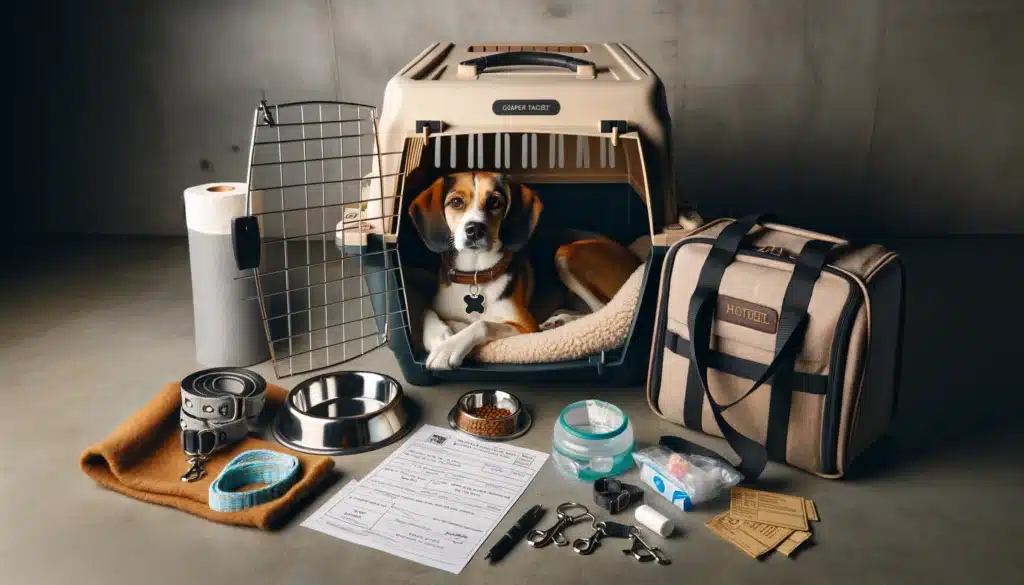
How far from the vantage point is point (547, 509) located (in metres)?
1.61

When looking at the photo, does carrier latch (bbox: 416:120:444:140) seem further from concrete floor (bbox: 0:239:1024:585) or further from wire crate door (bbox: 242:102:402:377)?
concrete floor (bbox: 0:239:1024:585)

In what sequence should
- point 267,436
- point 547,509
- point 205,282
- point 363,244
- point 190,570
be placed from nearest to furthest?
point 190,570 < point 547,509 < point 267,436 < point 363,244 < point 205,282

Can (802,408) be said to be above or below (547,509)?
above

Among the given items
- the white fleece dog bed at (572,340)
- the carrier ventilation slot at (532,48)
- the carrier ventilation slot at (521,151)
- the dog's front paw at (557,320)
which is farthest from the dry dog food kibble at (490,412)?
the carrier ventilation slot at (532,48)

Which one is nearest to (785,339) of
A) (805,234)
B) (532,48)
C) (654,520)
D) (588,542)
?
(805,234)

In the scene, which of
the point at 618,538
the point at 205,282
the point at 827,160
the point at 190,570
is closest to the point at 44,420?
the point at 205,282

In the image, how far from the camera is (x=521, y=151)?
8.46 ft

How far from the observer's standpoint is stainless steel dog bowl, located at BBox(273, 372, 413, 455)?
1.78 m

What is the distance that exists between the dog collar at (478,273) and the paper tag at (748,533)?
0.85 metres

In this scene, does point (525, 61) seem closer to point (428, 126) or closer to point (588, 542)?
point (428, 126)

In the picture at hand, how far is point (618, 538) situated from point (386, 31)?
2139mm

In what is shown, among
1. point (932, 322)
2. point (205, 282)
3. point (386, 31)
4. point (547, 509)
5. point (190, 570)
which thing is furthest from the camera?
point (386, 31)

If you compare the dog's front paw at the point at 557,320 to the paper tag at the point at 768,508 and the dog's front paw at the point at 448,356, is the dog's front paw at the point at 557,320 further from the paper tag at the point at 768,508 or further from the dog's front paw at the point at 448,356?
the paper tag at the point at 768,508

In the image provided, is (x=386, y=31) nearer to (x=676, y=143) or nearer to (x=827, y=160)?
(x=676, y=143)
